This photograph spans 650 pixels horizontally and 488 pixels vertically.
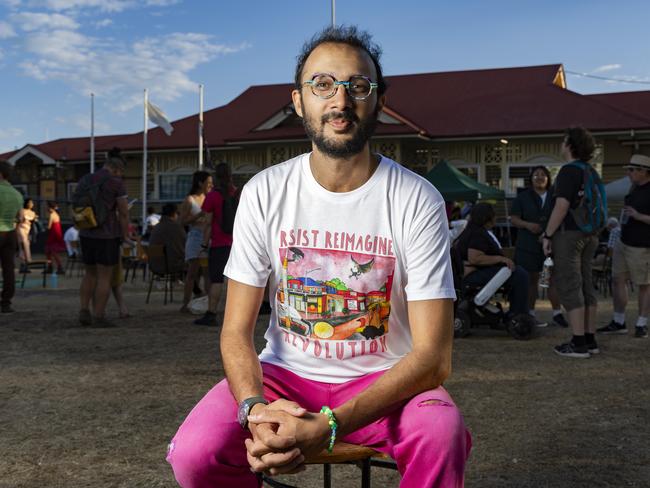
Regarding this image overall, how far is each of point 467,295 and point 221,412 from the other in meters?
6.25

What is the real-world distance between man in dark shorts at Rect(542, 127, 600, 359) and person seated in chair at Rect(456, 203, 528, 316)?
1153mm

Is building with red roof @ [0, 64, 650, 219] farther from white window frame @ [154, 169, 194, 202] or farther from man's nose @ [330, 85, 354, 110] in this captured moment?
man's nose @ [330, 85, 354, 110]

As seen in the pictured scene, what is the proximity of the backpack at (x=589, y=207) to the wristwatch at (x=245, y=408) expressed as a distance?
502cm

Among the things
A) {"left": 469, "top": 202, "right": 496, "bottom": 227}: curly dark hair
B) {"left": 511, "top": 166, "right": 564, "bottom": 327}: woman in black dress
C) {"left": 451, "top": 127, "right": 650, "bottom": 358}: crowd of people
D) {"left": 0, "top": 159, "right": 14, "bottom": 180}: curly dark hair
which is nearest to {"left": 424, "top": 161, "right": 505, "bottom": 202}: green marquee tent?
{"left": 511, "top": 166, "right": 564, "bottom": 327}: woman in black dress

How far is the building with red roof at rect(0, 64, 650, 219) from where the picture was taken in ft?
74.3

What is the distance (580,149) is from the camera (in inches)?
261

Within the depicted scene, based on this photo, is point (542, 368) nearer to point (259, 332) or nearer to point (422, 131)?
point (259, 332)

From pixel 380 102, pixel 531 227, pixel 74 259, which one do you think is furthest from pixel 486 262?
pixel 74 259

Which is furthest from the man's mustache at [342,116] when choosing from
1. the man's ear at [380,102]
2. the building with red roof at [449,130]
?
the building with red roof at [449,130]

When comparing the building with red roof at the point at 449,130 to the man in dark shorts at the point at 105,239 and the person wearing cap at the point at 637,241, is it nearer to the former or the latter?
the man in dark shorts at the point at 105,239

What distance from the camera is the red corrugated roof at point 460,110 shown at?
2253cm

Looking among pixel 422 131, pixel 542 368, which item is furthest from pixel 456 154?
pixel 542 368

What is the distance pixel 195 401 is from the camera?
16.6ft

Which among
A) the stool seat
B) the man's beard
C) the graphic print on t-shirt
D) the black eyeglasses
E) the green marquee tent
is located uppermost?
the green marquee tent
